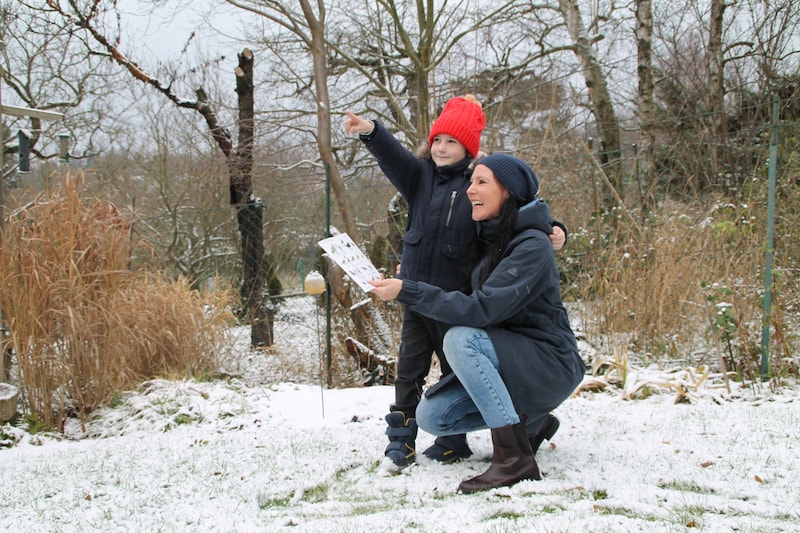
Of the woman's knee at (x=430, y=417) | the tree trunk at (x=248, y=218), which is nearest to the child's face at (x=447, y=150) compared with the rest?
the woman's knee at (x=430, y=417)

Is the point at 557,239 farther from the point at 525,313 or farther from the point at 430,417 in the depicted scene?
the point at 430,417

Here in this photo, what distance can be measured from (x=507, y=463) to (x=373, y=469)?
0.63 metres

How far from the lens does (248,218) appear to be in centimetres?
901

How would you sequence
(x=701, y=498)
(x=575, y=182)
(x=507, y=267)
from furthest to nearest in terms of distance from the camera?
(x=575, y=182) < (x=507, y=267) < (x=701, y=498)

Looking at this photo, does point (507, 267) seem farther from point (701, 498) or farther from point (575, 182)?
point (575, 182)

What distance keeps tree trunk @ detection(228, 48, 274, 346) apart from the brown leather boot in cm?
548

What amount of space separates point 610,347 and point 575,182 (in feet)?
6.38

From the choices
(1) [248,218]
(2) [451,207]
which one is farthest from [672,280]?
(1) [248,218]

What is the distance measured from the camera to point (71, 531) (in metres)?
2.23

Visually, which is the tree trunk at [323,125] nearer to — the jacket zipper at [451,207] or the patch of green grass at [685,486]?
the jacket zipper at [451,207]

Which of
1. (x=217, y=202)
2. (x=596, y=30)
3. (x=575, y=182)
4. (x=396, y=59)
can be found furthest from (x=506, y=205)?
(x=217, y=202)

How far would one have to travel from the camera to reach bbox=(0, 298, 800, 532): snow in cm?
209

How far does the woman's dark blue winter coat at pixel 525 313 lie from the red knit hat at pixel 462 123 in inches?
17.1

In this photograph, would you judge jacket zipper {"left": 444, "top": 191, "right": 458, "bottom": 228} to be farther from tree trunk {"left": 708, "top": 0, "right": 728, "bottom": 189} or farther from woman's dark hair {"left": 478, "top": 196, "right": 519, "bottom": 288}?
tree trunk {"left": 708, "top": 0, "right": 728, "bottom": 189}
